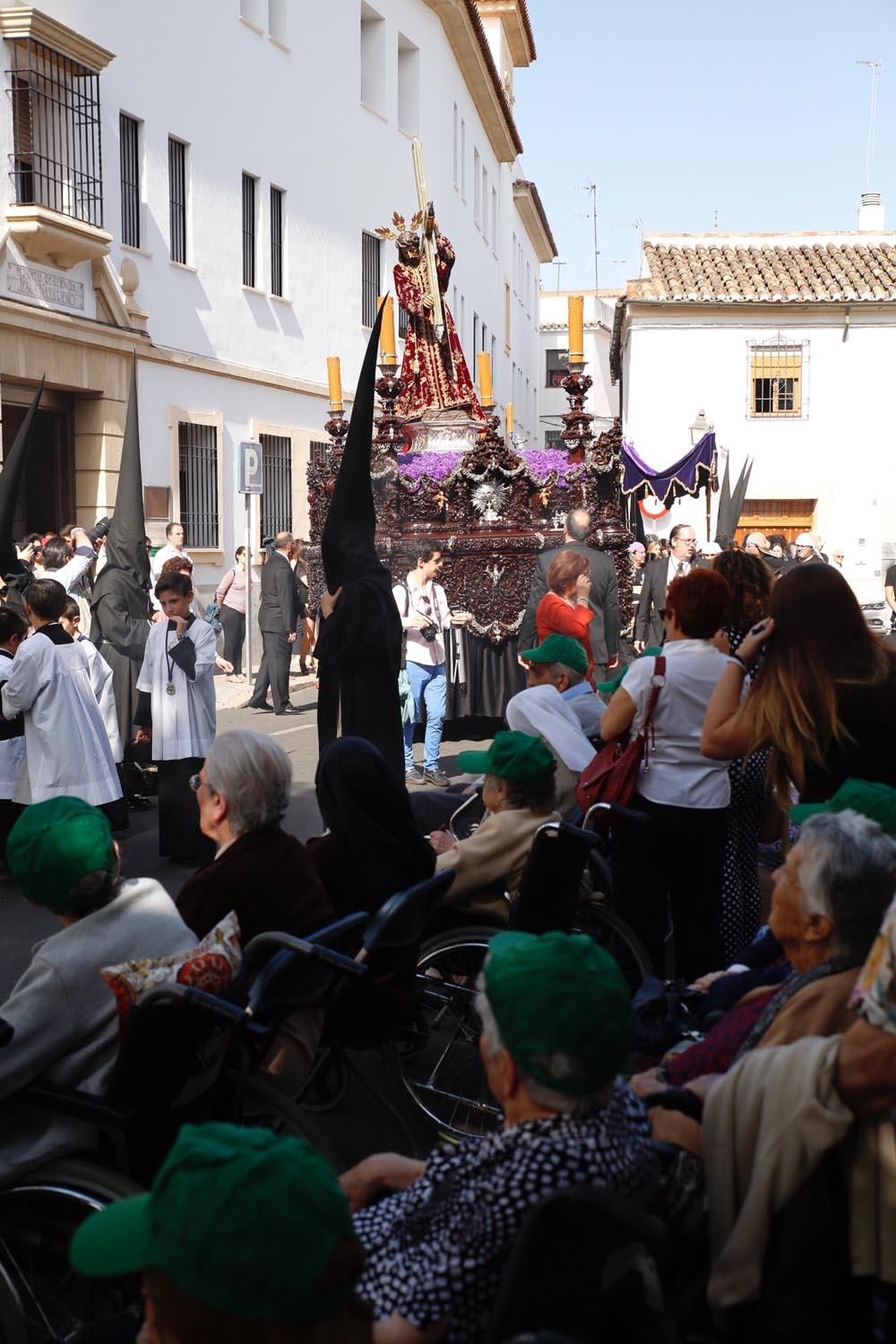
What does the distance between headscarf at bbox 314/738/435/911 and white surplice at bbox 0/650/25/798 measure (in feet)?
12.5

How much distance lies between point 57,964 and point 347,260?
25903 millimetres

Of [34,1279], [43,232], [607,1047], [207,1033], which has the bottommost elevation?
[34,1279]

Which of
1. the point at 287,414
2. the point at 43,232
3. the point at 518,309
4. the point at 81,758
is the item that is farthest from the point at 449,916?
the point at 518,309

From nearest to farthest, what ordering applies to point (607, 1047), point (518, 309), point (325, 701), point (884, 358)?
point (607, 1047) → point (325, 701) → point (884, 358) → point (518, 309)

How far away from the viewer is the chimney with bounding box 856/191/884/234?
37.4 m

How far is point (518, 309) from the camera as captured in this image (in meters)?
53.2

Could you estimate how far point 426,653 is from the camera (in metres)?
11.4

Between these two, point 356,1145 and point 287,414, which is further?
point 287,414

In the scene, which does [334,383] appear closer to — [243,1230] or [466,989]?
[466,989]

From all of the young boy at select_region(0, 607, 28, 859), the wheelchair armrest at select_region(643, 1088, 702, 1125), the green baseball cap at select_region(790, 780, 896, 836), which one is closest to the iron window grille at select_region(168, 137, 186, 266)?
the young boy at select_region(0, 607, 28, 859)

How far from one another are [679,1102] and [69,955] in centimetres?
141

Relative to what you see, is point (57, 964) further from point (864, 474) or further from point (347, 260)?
point (864, 474)

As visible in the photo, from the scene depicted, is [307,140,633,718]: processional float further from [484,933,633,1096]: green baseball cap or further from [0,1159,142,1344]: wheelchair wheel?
[484,933,633,1096]: green baseball cap

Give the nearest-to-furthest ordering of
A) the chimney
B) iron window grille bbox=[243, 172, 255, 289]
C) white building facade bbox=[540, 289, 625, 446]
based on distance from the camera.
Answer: iron window grille bbox=[243, 172, 255, 289]
the chimney
white building facade bbox=[540, 289, 625, 446]
